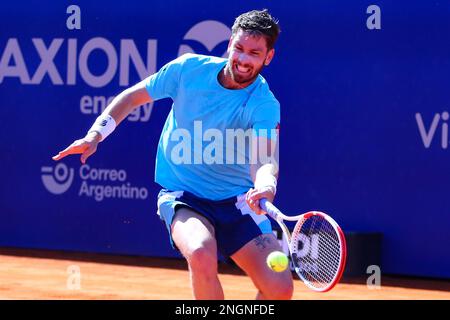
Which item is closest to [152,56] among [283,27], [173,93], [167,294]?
[283,27]

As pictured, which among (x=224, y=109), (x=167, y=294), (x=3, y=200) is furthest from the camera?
(x=3, y=200)

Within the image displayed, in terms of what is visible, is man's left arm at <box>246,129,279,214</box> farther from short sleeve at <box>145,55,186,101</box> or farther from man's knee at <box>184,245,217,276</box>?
short sleeve at <box>145,55,186,101</box>

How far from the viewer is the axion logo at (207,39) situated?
8391 millimetres

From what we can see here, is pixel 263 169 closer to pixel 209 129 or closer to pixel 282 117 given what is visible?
pixel 209 129

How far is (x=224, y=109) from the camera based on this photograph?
4609 mm

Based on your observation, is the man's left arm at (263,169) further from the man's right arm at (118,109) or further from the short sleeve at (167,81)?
the man's right arm at (118,109)

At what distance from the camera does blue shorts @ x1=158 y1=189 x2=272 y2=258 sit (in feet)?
15.0

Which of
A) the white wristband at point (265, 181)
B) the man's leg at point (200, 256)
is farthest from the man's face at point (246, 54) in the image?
the man's leg at point (200, 256)

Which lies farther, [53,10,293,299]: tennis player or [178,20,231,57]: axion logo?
[178,20,231,57]: axion logo

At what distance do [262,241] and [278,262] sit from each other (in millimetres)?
278

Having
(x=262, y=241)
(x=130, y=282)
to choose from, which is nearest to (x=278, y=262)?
(x=262, y=241)

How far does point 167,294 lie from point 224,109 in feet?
8.64

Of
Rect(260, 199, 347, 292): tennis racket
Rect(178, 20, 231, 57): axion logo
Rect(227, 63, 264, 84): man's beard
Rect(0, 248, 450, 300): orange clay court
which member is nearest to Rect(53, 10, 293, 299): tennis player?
Rect(227, 63, 264, 84): man's beard

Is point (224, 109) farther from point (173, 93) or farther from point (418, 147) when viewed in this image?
point (418, 147)
